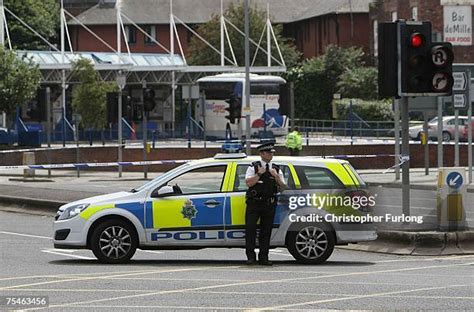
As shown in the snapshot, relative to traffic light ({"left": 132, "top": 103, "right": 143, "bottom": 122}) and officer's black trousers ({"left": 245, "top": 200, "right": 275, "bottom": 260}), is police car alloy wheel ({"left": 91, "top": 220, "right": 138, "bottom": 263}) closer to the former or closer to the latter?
officer's black trousers ({"left": 245, "top": 200, "right": 275, "bottom": 260})

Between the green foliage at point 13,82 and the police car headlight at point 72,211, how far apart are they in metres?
38.6

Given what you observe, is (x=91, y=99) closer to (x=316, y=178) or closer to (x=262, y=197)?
(x=316, y=178)

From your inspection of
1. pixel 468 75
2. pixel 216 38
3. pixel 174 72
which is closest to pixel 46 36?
pixel 216 38

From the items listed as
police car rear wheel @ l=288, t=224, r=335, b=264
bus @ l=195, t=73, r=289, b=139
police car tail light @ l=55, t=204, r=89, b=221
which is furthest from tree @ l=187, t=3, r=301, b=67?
police car rear wheel @ l=288, t=224, r=335, b=264

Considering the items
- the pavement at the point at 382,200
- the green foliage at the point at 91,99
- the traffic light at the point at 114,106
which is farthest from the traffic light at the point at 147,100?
the green foliage at the point at 91,99

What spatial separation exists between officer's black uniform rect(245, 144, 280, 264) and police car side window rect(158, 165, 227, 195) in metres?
Result: 0.67

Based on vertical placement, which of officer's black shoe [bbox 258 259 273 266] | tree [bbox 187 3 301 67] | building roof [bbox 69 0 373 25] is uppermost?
building roof [bbox 69 0 373 25]

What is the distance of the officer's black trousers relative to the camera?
53.1 ft

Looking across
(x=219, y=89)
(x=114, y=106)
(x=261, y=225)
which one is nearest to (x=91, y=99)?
(x=219, y=89)

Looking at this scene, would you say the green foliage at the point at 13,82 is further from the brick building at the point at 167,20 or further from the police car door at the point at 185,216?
the police car door at the point at 185,216

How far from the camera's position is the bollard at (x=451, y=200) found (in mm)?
18891

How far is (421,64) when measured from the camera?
59.5 ft

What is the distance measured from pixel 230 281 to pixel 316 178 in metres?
2.89

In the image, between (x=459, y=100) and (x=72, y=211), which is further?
(x=459, y=100)
